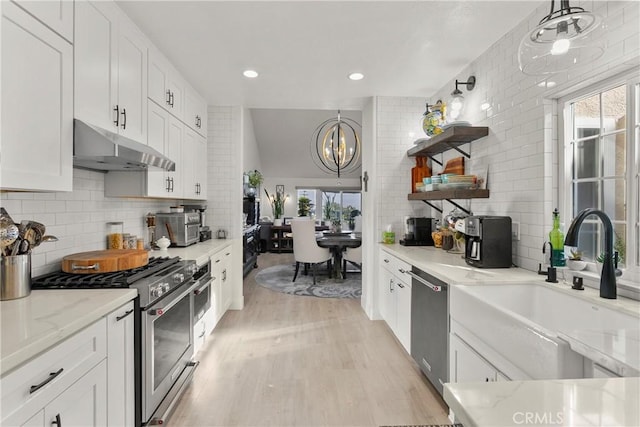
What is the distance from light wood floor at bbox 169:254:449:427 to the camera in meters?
2.02

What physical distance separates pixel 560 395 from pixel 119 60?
2.54 metres

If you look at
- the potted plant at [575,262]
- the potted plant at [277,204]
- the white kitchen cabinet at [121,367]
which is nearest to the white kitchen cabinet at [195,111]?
the white kitchen cabinet at [121,367]

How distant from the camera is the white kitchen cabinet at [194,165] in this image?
3.21m

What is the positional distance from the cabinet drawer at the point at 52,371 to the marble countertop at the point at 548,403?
115cm

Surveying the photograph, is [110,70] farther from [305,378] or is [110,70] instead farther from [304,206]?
[304,206]

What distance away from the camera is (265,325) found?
3.52 metres

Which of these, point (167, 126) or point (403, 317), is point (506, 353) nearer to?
point (403, 317)

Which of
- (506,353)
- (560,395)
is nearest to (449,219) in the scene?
(506,353)

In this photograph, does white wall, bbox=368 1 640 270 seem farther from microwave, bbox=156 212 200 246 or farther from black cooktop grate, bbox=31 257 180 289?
microwave, bbox=156 212 200 246

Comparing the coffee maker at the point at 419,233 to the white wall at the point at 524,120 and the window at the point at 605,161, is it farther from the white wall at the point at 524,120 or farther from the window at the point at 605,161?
the window at the point at 605,161

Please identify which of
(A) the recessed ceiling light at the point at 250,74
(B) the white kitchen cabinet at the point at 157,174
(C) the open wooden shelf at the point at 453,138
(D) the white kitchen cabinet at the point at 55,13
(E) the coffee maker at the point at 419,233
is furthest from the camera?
(E) the coffee maker at the point at 419,233

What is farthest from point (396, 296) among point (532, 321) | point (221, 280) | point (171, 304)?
point (171, 304)

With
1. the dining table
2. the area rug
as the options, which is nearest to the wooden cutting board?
the area rug

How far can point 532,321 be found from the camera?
134 cm
